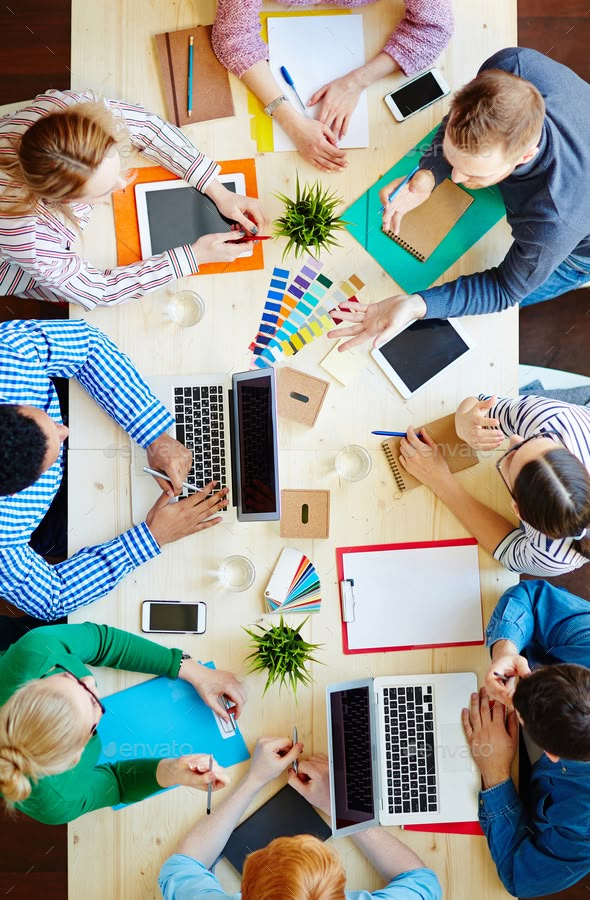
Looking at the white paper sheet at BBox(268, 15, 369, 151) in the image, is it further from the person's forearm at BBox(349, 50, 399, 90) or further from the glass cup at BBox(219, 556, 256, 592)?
the glass cup at BBox(219, 556, 256, 592)

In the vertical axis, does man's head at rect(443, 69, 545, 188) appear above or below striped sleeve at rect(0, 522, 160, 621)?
above

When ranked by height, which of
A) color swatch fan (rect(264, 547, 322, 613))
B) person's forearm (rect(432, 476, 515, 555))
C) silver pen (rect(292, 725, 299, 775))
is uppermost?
person's forearm (rect(432, 476, 515, 555))

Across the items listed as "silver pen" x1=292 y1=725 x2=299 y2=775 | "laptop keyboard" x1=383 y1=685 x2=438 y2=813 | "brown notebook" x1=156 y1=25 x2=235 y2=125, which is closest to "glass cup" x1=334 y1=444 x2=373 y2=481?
"laptop keyboard" x1=383 y1=685 x2=438 y2=813

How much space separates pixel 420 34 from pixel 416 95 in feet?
0.45

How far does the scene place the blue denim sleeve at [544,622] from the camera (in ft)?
5.72

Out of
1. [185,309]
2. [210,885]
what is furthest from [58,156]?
[210,885]

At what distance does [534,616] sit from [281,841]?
81 centimetres

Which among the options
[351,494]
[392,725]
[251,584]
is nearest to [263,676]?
[251,584]

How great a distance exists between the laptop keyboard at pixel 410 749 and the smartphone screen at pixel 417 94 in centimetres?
149

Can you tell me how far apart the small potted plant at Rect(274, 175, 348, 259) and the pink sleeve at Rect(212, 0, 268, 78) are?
1.09 feet

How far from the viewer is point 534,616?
5.99ft

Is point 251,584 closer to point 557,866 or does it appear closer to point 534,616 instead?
Answer: point 534,616

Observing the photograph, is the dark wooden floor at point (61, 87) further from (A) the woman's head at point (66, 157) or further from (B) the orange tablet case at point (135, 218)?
(A) the woman's head at point (66, 157)

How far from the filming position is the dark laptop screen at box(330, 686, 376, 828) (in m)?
1.73
